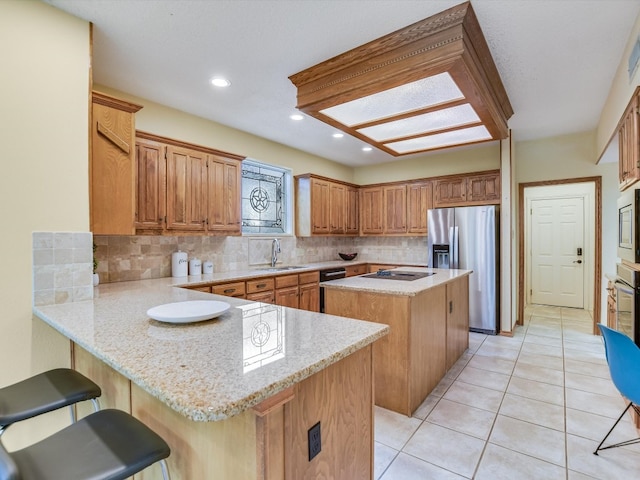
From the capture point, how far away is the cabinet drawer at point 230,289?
124 inches

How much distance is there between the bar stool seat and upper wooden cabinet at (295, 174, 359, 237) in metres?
3.88

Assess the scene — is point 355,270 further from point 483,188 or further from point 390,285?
point 390,285

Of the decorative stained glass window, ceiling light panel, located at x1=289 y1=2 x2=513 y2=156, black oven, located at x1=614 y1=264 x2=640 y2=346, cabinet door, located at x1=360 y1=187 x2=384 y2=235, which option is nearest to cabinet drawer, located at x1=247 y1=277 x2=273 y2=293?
the decorative stained glass window

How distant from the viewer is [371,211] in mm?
5754

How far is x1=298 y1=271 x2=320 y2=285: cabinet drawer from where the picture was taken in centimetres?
411

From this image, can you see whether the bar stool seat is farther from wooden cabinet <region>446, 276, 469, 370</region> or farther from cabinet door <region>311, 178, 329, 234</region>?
cabinet door <region>311, 178, 329, 234</region>

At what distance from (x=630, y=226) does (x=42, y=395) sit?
3.39 metres

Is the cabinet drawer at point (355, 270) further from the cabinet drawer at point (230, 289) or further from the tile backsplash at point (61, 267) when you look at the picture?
the tile backsplash at point (61, 267)

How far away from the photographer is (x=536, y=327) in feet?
15.4

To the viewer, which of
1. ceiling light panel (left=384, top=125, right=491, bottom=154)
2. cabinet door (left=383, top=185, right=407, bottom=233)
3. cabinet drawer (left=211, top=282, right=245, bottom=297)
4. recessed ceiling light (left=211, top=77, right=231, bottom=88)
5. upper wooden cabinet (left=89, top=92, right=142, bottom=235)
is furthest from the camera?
cabinet door (left=383, top=185, right=407, bottom=233)

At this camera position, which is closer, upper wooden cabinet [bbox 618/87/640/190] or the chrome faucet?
upper wooden cabinet [bbox 618/87/640/190]

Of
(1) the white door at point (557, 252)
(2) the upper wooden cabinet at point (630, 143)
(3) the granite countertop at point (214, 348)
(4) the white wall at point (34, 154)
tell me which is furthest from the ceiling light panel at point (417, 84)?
(1) the white door at point (557, 252)

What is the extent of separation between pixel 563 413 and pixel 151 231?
3679 millimetres

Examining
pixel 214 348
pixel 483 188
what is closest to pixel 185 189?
Answer: pixel 214 348
